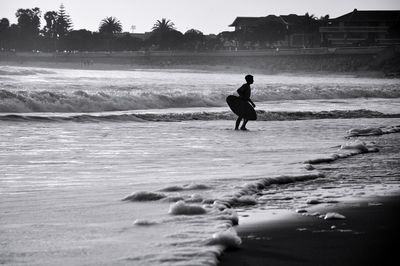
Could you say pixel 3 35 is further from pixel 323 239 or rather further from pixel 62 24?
pixel 323 239

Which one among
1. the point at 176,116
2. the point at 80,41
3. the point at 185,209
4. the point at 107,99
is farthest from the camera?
the point at 80,41

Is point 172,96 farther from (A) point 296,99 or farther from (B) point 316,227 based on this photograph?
(B) point 316,227

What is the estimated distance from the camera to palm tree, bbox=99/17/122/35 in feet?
585

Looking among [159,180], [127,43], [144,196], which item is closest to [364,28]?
[127,43]

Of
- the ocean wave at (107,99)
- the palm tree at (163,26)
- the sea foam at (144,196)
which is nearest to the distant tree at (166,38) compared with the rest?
the palm tree at (163,26)

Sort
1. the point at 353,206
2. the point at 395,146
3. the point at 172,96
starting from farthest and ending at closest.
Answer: the point at 172,96 < the point at 395,146 < the point at 353,206

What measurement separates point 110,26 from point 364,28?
7498 cm

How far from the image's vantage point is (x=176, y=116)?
21.8 metres

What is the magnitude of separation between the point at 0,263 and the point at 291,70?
4243 inches

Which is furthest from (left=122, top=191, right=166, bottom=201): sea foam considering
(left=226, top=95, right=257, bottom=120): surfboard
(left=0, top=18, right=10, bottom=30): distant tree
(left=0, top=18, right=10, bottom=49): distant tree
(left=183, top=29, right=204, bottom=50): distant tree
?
(left=0, top=18, right=10, bottom=30): distant tree

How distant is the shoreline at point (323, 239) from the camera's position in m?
4.55

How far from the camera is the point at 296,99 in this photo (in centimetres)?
3547

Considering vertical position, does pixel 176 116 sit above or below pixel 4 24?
above

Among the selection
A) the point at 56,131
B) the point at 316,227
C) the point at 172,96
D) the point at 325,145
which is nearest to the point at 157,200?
the point at 316,227
